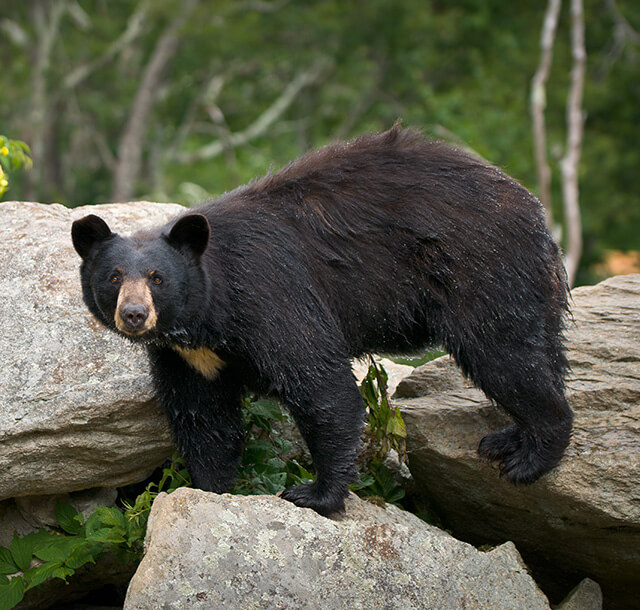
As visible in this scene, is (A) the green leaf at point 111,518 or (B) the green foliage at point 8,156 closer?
(A) the green leaf at point 111,518

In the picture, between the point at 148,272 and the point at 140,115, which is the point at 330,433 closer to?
the point at 148,272

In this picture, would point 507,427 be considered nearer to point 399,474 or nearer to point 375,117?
point 399,474

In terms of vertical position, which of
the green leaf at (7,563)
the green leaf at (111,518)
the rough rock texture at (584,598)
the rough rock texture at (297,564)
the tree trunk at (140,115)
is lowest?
the tree trunk at (140,115)

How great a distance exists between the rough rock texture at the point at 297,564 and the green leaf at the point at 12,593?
105 centimetres

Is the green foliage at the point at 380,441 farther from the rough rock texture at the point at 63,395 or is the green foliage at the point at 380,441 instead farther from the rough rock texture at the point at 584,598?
the rough rock texture at the point at 63,395

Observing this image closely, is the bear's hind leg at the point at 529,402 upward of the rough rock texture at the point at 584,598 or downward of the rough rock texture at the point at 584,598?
upward

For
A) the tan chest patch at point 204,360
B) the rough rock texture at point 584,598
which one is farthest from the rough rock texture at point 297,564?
the tan chest patch at point 204,360

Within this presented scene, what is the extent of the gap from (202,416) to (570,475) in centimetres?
207

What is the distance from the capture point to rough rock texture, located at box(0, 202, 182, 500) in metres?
5.14

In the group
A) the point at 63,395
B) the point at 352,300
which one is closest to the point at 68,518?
the point at 63,395

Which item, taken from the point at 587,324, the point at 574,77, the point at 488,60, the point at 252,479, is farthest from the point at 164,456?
the point at 488,60

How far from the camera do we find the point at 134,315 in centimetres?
445

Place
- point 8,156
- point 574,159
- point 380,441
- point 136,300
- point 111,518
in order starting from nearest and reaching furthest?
1. point 136,300
2. point 111,518
3. point 380,441
4. point 8,156
5. point 574,159

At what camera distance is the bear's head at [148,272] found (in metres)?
→ 4.58
